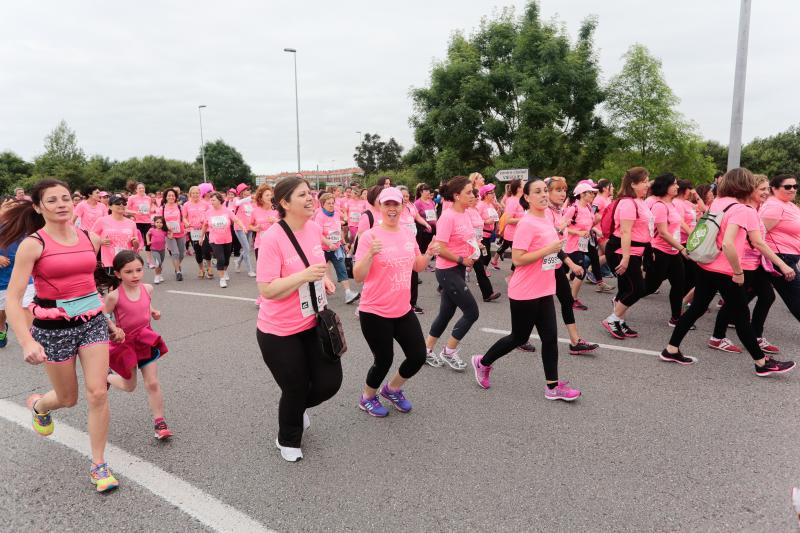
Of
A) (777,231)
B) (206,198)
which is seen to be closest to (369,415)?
(777,231)

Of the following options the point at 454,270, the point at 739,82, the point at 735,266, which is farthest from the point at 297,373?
the point at 739,82

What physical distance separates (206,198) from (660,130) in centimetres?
2302

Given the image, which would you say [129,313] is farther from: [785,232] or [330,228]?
[785,232]

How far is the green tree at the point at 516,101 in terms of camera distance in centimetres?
2322

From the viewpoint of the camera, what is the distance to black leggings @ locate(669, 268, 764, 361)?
178 inches

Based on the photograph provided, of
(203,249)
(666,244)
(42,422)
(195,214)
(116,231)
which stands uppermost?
(195,214)

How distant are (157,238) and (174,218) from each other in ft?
1.81

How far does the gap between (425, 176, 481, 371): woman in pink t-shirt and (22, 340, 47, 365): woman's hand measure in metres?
3.09

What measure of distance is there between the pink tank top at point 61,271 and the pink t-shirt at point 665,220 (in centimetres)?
548

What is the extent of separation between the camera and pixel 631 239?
18.9 feet

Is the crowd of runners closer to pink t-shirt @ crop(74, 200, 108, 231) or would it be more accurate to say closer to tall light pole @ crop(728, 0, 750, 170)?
pink t-shirt @ crop(74, 200, 108, 231)

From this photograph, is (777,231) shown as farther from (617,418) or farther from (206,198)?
(206,198)

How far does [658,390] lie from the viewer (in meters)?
4.27

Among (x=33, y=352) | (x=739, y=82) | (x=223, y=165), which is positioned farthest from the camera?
(x=223, y=165)
